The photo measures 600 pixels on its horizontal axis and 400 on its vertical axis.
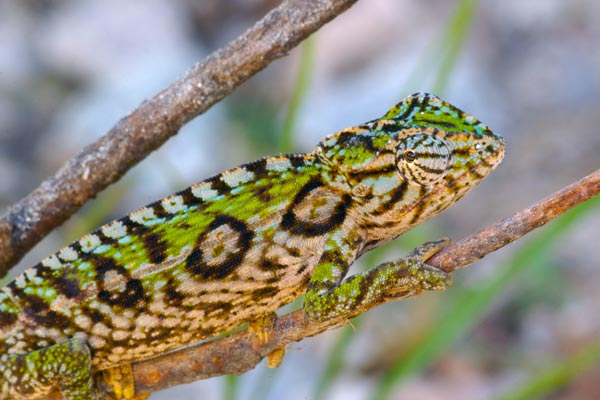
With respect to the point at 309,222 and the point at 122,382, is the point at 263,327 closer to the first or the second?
the point at 309,222

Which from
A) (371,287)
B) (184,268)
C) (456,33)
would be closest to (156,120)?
(184,268)

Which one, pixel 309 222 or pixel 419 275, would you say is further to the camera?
pixel 309 222

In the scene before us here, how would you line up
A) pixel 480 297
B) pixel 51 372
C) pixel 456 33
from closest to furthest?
pixel 51 372
pixel 456 33
pixel 480 297

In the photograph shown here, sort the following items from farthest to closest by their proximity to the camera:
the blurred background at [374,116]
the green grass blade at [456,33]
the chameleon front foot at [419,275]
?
the blurred background at [374,116], the green grass blade at [456,33], the chameleon front foot at [419,275]

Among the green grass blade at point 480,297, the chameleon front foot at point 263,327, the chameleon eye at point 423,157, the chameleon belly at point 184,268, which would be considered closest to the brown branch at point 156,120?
the chameleon belly at point 184,268

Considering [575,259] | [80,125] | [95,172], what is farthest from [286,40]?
[80,125]

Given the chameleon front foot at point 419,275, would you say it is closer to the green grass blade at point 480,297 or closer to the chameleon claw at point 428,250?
the chameleon claw at point 428,250

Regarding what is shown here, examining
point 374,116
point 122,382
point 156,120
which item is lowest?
point 122,382
